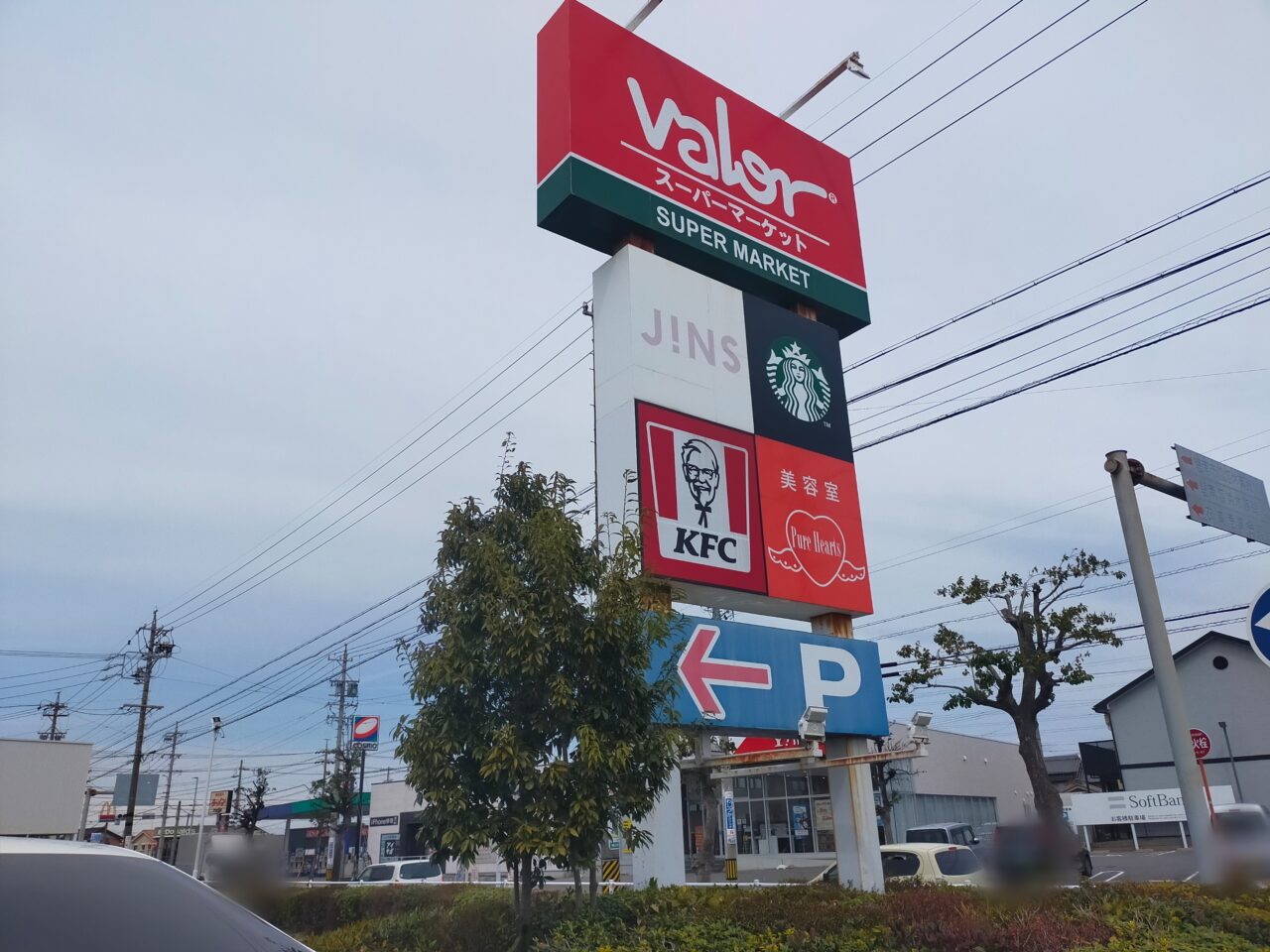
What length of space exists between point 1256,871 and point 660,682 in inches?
220

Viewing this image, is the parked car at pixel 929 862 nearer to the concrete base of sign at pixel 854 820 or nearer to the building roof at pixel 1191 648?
the concrete base of sign at pixel 854 820

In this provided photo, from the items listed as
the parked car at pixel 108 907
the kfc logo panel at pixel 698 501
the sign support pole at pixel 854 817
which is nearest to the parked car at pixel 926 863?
the sign support pole at pixel 854 817

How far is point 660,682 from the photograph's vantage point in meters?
10.2

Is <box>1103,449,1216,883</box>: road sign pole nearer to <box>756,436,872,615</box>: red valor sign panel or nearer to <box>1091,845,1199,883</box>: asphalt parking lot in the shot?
<box>756,436,872,615</box>: red valor sign panel

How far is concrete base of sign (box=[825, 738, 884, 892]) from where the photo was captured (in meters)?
14.9

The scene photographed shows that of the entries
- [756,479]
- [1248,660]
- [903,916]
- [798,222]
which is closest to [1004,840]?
[903,916]

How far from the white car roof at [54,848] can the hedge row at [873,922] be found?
16.5 feet

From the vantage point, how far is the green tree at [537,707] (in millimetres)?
9008

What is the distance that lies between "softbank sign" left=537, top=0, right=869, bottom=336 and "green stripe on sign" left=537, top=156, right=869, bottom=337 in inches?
1.0

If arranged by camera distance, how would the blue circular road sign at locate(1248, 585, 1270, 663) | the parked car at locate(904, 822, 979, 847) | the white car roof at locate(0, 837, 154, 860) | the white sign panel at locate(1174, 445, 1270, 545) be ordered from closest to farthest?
the white car roof at locate(0, 837, 154, 860)
the blue circular road sign at locate(1248, 585, 1270, 663)
the white sign panel at locate(1174, 445, 1270, 545)
the parked car at locate(904, 822, 979, 847)

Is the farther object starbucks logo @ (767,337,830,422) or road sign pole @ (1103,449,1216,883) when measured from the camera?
starbucks logo @ (767,337,830,422)

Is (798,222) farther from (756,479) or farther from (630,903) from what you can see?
(630,903)

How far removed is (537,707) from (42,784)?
3180 centimetres

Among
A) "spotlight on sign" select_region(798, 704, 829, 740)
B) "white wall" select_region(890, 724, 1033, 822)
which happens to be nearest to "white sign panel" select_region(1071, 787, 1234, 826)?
"white wall" select_region(890, 724, 1033, 822)
